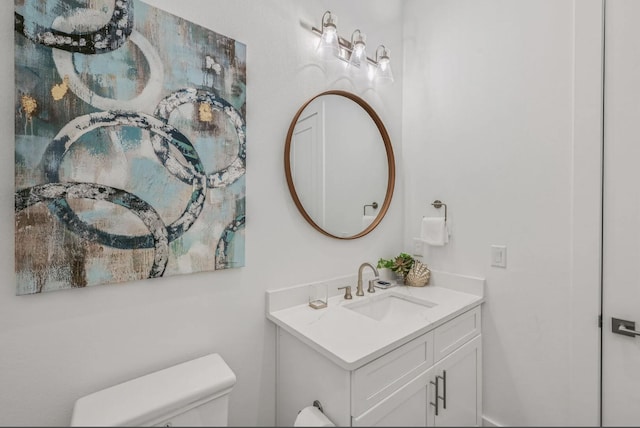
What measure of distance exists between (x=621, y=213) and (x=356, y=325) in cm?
113

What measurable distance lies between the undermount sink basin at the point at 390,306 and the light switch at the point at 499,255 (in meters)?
0.39

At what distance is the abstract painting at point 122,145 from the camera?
833 millimetres

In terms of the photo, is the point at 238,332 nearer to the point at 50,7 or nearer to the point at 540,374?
the point at 50,7

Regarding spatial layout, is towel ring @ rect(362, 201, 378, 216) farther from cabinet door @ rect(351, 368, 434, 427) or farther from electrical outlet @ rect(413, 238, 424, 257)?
cabinet door @ rect(351, 368, 434, 427)

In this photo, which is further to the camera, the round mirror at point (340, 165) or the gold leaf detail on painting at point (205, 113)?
the round mirror at point (340, 165)

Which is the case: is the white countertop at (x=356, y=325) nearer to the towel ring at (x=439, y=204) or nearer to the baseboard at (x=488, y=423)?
the towel ring at (x=439, y=204)

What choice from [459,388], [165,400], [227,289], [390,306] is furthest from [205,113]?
[459,388]

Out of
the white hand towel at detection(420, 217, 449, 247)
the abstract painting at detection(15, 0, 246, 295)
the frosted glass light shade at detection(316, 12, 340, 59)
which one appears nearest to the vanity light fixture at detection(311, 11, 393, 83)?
the frosted glass light shade at detection(316, 12, 340, 59)

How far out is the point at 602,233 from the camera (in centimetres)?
119

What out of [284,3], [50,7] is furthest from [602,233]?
[50,7]

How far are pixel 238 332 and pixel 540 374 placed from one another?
4.58 feet

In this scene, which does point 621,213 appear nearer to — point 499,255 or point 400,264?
point 499,255

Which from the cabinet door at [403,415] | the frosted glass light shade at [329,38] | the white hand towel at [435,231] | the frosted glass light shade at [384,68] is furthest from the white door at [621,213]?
the frosted glass light shade at [329,38]

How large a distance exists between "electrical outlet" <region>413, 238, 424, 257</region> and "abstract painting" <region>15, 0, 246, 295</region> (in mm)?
1112
